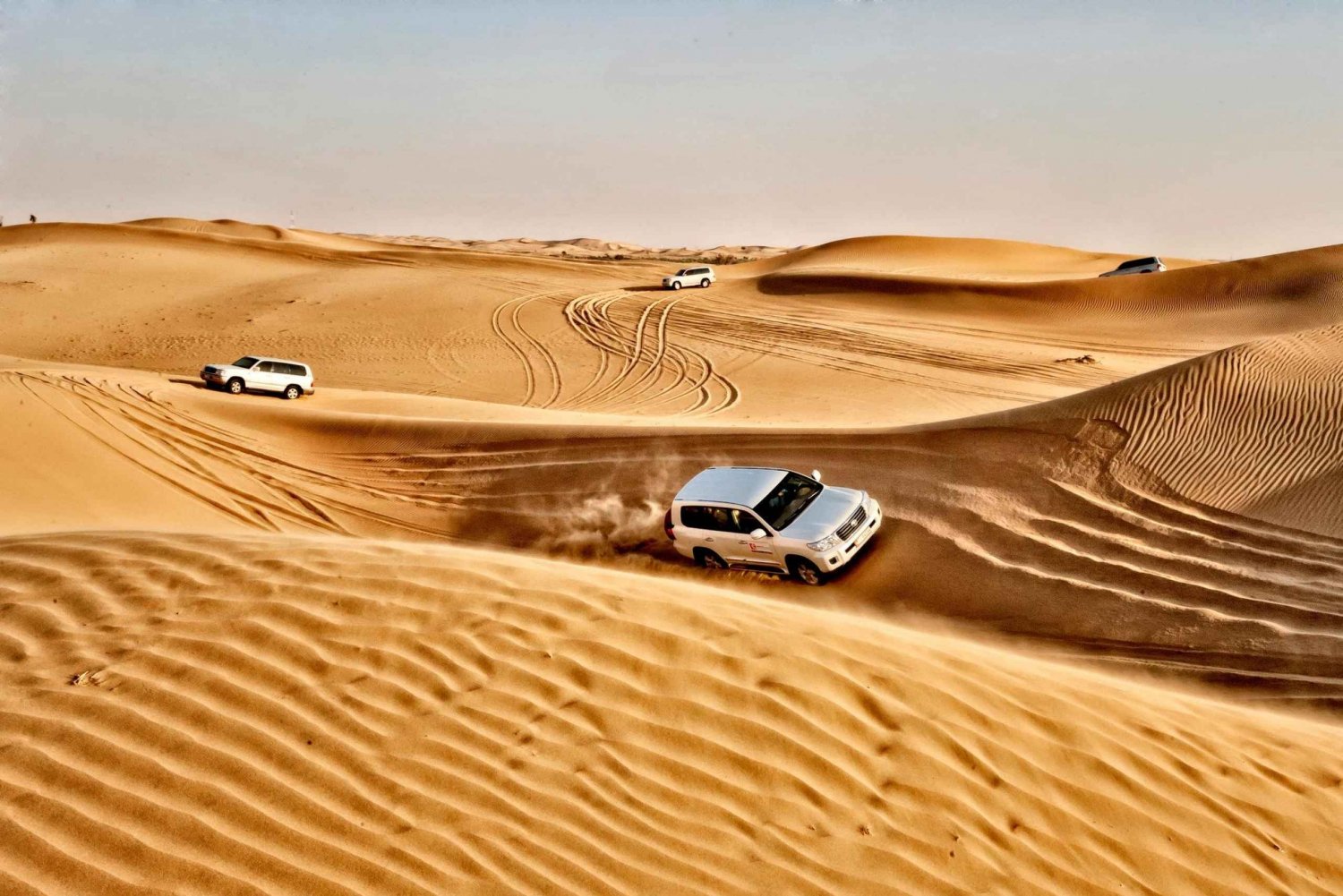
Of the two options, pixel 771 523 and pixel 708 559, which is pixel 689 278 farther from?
pixel 771 523

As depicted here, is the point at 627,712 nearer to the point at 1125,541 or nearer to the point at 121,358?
the point at 1125,541

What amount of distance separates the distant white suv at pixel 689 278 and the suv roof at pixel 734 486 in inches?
1072

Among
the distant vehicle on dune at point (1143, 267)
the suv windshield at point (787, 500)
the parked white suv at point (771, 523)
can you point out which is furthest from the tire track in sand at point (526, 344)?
the distant vehicle on dune at point (1143, 267)

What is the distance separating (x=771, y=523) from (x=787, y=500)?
471mm

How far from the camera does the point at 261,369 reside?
23.3 meters

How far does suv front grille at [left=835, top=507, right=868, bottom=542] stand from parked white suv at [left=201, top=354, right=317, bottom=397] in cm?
1655

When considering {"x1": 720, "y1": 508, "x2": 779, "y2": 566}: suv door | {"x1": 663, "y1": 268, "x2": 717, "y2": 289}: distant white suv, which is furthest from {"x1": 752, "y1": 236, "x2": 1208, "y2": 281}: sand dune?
{"x1": 720, "y1": 508, "x2": 779, "y2": 566}: suv door

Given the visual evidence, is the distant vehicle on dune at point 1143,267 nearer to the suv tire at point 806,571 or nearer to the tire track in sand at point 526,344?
the tire track in sand at point 526,344

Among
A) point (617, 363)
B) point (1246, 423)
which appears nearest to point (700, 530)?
point (1246, 423)

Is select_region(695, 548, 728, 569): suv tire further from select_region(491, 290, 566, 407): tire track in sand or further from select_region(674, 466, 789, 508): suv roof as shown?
select_region(491, 290, 566, 407): tire track in sand

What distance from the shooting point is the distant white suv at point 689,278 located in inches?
1518

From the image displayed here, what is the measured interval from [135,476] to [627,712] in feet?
33.8

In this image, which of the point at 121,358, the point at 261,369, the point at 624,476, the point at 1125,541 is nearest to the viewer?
the point at 1125,541

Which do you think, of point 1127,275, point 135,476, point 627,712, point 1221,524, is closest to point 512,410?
point 135,476
